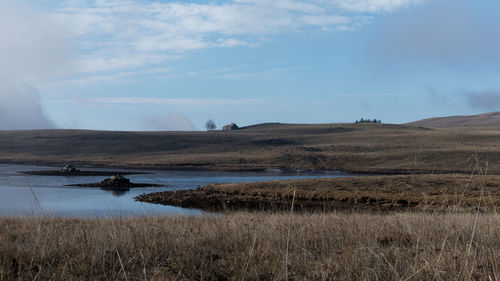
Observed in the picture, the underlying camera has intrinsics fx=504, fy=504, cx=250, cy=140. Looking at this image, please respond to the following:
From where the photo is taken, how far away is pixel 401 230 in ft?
22.9

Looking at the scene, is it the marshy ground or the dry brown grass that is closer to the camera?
the dry brown grass

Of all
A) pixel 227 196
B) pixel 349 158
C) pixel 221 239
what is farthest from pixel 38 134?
pixel 221 239

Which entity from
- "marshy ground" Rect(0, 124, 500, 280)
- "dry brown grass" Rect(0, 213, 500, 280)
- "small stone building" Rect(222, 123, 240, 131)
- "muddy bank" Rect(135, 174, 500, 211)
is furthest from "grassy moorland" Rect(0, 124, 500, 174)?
"dry brown grass" Rect(0, 213, 500, 280)

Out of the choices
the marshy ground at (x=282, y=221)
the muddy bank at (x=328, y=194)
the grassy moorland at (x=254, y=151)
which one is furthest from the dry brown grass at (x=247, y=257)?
the grassy moorland at (x=254, y=151)

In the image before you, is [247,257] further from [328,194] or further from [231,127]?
[231,127]

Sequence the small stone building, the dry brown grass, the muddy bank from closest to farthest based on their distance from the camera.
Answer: the dry brown grass
the muddy bank
the small stone building

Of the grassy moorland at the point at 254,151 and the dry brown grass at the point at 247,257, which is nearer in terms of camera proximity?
the dry brown grass at the point at 247,257

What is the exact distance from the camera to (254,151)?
81.6 m

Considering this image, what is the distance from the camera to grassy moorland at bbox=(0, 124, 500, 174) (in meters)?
→ 64.1

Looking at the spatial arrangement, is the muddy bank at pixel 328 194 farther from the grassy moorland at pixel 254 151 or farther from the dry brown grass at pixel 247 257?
the grassy moorland at pixel 254 151

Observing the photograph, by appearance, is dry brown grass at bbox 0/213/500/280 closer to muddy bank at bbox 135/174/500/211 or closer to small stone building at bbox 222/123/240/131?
muddy bank at bbox 135/174/500/211

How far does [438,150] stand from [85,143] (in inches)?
2419

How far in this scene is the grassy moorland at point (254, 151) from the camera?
64125 millimetres

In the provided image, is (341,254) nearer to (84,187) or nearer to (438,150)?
(84,187)
